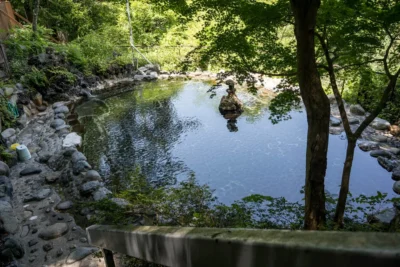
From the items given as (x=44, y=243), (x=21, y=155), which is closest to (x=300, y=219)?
(x=44, y=243)

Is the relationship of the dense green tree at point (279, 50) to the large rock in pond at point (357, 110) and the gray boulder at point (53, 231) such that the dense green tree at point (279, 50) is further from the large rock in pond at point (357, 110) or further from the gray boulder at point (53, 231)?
the large rock in pond at point (357, 110)

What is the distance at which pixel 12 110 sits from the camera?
8961 mm

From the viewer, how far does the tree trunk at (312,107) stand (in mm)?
2611

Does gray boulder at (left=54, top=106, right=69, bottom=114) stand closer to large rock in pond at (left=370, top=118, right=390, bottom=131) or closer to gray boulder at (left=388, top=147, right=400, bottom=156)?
large rock in pond at (left=370, top=118, right=390, bottom=131)

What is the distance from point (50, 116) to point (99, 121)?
5.41ft

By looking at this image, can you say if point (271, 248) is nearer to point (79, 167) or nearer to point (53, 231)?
point (53, 231)

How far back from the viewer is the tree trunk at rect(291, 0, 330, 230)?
2.61m

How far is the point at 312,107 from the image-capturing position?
2934 mm

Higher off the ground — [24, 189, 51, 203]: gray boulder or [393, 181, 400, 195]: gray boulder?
[24, 189, 51, 203]: gray boulder

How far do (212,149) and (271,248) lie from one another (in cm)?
792

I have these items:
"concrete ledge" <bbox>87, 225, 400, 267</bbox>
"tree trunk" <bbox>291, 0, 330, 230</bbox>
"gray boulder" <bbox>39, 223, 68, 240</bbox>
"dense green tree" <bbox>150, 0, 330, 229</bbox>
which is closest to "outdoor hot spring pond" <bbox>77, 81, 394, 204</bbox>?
"gray boulder" <bbox>39, 223, 68, 240</bbox>

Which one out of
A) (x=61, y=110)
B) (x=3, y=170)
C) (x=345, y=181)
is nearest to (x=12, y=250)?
(x=3, y=170)

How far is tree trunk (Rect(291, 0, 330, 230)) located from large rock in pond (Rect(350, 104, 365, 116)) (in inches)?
310

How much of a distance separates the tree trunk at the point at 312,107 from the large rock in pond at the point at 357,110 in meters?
7.86
